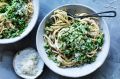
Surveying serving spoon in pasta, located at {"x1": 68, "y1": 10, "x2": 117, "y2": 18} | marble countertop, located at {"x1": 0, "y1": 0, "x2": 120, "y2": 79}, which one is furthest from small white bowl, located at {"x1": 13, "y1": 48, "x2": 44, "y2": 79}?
serving spoon in pasta, located at {"x1": 68, "y1": 10, "x2": 117, "y2": 18}

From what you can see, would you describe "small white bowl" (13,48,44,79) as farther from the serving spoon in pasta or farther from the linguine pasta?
the serving spoon in pasta

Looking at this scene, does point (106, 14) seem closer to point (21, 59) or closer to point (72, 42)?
point (72, 42)

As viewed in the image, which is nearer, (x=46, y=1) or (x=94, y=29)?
(x=94, y=29)

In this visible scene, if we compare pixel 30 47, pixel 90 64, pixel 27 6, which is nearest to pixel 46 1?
pixel 27 6

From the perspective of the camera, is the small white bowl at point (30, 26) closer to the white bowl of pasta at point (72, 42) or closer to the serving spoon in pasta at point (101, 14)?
the white bowl of pasta at point (72, 42)

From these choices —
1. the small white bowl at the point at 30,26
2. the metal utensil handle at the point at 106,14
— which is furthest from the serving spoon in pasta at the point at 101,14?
the small white bowl at the point at 30,26

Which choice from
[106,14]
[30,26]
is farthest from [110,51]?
[30,26]

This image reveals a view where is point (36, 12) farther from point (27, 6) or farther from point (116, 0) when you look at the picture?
point (116, 0)
